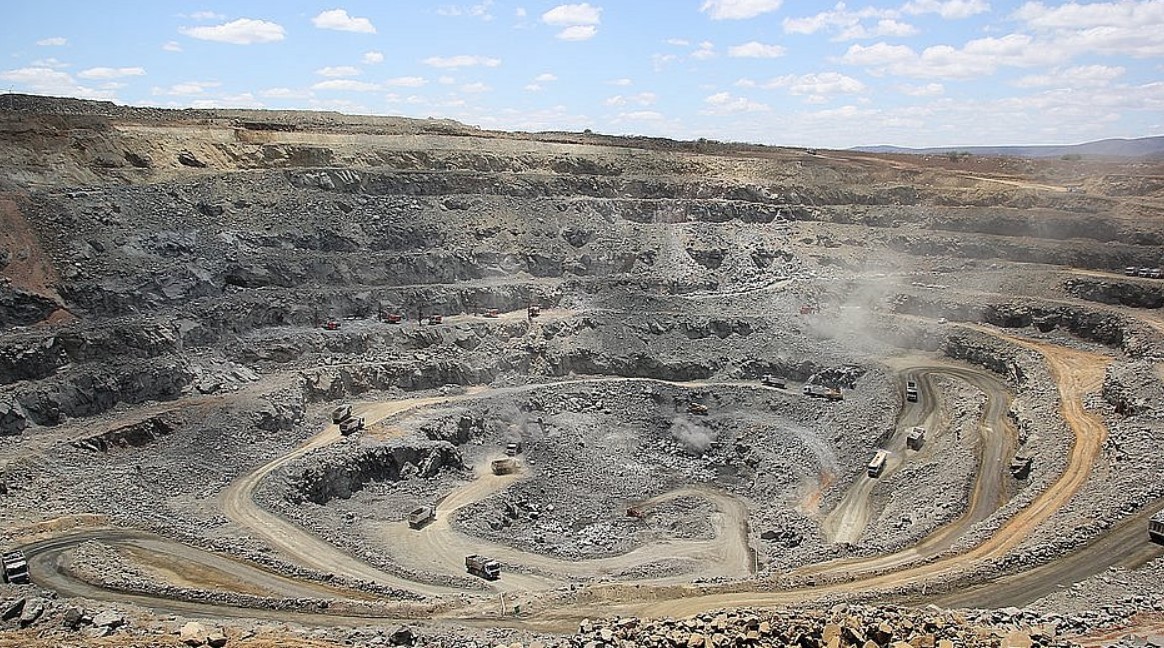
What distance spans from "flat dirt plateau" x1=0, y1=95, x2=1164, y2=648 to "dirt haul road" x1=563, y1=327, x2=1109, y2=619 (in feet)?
0.49

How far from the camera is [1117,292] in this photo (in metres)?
49.5

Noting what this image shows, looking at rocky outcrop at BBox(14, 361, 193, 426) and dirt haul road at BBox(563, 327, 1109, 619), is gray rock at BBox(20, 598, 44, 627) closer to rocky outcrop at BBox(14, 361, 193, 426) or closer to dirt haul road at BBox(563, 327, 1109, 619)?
dirt haul road at BBox(563, 327, 1109, 619)

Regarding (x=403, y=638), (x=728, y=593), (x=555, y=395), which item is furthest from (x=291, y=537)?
(x=555, y=395)

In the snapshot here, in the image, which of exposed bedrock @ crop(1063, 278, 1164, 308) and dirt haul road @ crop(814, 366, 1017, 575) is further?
exposed bedrock @ crop(1063, 278, 1164, 308)

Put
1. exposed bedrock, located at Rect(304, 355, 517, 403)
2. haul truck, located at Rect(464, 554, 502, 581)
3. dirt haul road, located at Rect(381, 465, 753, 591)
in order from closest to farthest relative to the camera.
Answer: haul truck, located at Rect(464, 554, 502, 581)
dirt haul road, located at Rect(381, 465, 753, 591)
exposed bedrock, located at Rect(304, 355, 517, 403)

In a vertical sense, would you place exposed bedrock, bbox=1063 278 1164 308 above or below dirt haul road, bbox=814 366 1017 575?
above

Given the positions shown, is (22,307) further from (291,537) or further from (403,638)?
(403,638)

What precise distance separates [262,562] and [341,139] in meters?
→ 46.3

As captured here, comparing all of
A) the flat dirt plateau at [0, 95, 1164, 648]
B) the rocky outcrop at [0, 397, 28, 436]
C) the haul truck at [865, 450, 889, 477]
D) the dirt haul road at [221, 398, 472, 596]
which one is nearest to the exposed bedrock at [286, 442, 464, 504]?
the flat dirt plateau at [0, 95, 1164, 648]

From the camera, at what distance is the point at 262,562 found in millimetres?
26469

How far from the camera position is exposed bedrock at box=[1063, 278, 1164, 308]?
1903 inches

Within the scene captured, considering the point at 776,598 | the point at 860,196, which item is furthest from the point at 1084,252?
the point at 776,598

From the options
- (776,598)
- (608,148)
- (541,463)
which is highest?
(608,148)

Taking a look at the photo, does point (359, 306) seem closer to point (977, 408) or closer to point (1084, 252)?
point (977, 408)
